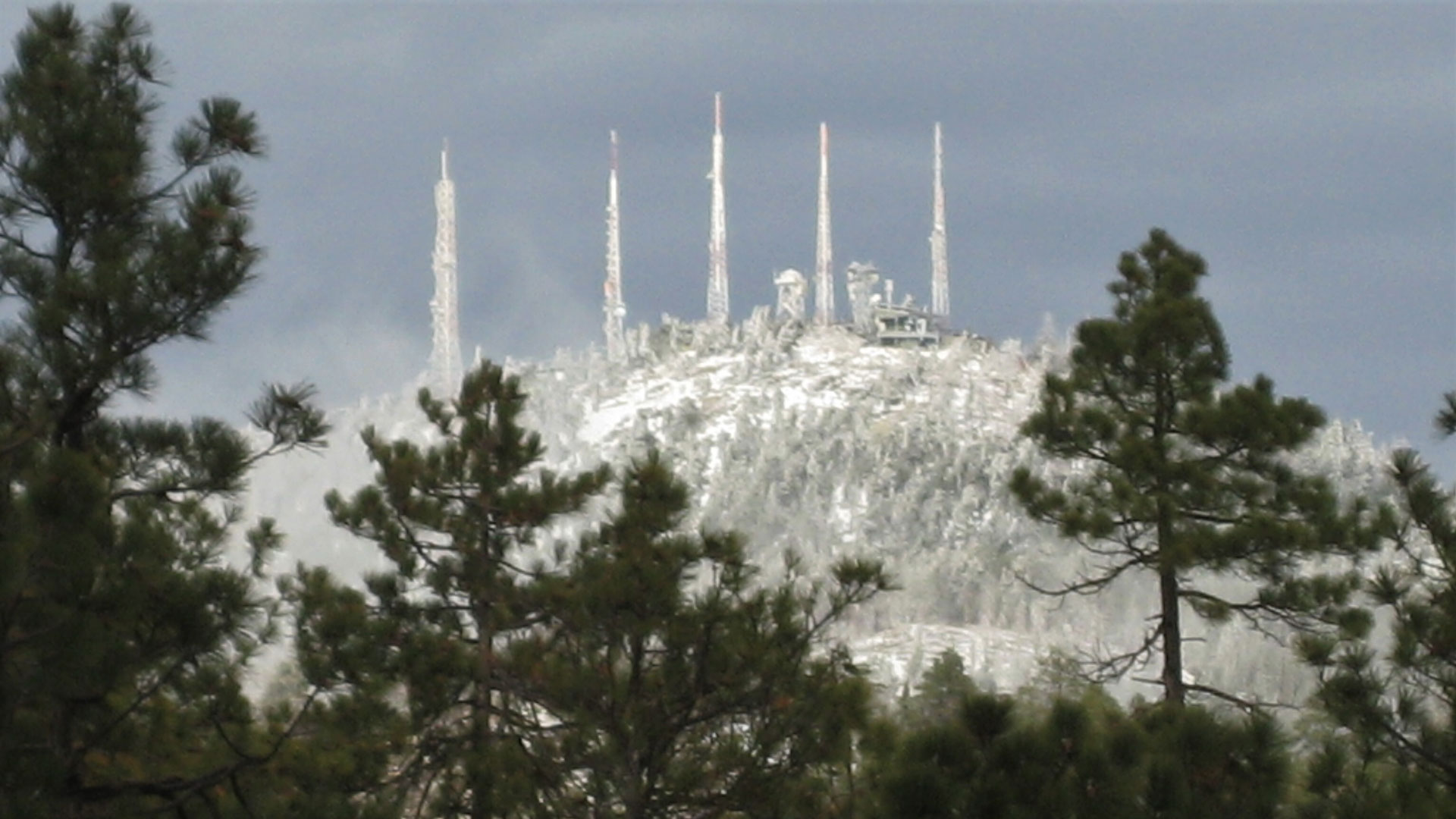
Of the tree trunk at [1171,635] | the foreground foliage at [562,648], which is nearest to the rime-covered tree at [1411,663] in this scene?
the foreground foliage at [562,648]

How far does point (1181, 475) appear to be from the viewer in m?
21.9

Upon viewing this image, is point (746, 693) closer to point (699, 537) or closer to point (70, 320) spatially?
point (699, 537)

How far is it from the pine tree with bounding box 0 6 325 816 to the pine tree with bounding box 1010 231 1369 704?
979 centimetres

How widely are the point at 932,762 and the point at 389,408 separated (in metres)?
147

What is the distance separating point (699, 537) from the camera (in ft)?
59.8

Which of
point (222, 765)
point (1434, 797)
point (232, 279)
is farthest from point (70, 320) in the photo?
point (1434, 797)

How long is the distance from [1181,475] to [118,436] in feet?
36.6

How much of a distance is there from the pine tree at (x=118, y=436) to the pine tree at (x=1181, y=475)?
9.79m

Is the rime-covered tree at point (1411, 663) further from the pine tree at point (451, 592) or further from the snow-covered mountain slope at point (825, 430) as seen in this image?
the snow-covered mountain slope at point (825, 430)

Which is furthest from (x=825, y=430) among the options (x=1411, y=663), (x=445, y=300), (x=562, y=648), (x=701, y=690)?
(x=1411, y=663)

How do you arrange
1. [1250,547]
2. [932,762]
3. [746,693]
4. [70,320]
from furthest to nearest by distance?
[1250,547]
[746,693]
[70,320]
[932,762]

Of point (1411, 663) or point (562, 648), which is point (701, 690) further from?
point (1411, 663)

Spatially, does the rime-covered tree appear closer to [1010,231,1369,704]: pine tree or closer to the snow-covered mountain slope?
[1010,231,1369,704]: pine tree

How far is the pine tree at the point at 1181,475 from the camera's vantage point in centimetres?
2161
